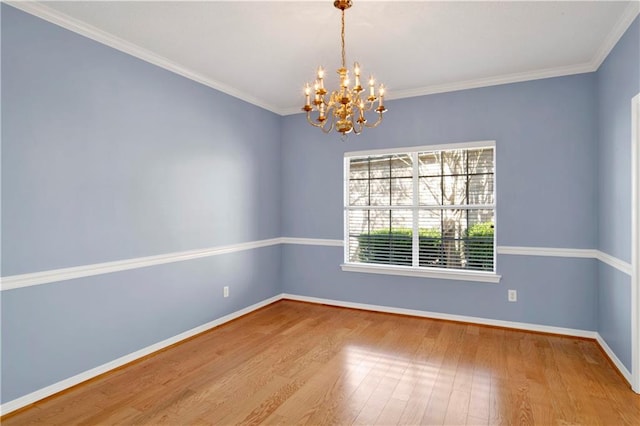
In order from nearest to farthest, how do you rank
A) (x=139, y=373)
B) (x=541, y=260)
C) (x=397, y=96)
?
(x=139, y=373) → (x=541, y=260) → (x=397, y=96)

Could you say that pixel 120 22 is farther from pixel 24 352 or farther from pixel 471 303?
pixel 471 303

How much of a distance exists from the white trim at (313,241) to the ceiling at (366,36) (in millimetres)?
2054

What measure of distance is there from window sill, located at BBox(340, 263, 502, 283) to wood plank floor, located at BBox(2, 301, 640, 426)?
56cm

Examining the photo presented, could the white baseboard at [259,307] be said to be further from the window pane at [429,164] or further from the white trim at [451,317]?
the window pane at [429,164]

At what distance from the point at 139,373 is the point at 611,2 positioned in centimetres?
437

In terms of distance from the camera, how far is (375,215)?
4.50 meters

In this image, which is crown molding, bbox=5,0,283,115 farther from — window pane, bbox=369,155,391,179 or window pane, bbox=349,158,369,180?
window pane, bbox=369,155,391,179

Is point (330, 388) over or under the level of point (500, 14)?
under

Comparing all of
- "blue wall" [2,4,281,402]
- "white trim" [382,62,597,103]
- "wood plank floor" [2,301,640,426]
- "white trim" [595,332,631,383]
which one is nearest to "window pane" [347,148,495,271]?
"white trim" [382,62,597,103]

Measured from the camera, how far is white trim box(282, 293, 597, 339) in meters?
3.52

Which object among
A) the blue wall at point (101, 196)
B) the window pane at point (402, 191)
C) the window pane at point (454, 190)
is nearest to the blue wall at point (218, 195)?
the blue wall at point (101, 196)

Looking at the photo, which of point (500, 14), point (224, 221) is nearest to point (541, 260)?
point (500, 14)

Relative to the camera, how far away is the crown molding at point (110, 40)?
239 centimetres

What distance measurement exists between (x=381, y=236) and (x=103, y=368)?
3.15 metres
